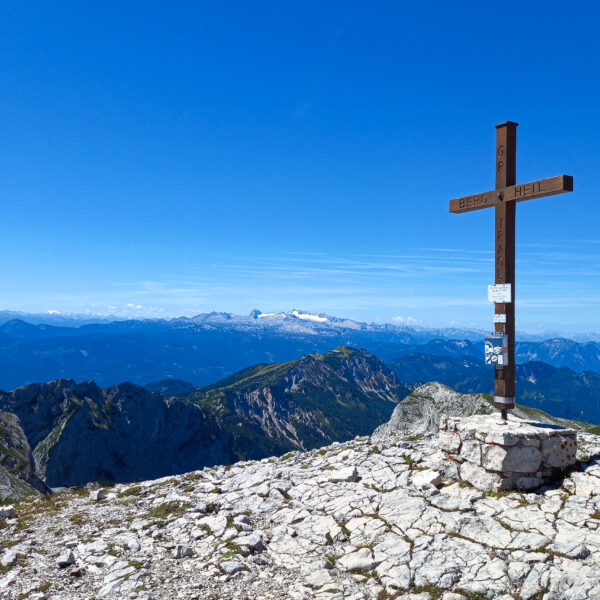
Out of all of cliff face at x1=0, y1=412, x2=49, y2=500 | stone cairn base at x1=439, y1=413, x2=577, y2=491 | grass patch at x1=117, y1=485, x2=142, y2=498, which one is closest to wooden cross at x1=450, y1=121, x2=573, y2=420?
stone cairn base at x1=439, y1=413, x2=577, y2=491

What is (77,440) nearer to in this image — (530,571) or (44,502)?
(44,502)

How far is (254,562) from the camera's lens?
12844 millimetres

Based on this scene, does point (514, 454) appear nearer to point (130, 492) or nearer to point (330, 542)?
point (330, 542)

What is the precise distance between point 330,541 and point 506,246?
12.0 metres

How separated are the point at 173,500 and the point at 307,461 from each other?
657 centimetres

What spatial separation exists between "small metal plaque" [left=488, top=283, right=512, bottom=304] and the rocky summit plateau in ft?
19.8

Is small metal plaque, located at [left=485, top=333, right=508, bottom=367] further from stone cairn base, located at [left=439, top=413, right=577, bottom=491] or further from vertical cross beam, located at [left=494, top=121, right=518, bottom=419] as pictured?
stone cairn base, located at [left=439, top=413, right=577, bottom=491]

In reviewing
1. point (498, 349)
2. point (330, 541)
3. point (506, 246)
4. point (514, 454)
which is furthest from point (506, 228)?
point (330, 541)

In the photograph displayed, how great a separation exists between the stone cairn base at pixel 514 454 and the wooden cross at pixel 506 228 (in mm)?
1824

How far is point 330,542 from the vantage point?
1352 centimetres

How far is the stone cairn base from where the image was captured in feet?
48.2

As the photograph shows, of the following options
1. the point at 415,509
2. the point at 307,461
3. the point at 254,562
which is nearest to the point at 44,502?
the point at 307,461

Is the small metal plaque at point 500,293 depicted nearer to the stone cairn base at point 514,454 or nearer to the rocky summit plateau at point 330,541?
the stone cairn base at point 514,454

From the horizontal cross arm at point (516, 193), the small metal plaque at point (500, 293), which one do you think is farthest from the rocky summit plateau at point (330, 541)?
the horizontal cross arm at point (516, 193)
